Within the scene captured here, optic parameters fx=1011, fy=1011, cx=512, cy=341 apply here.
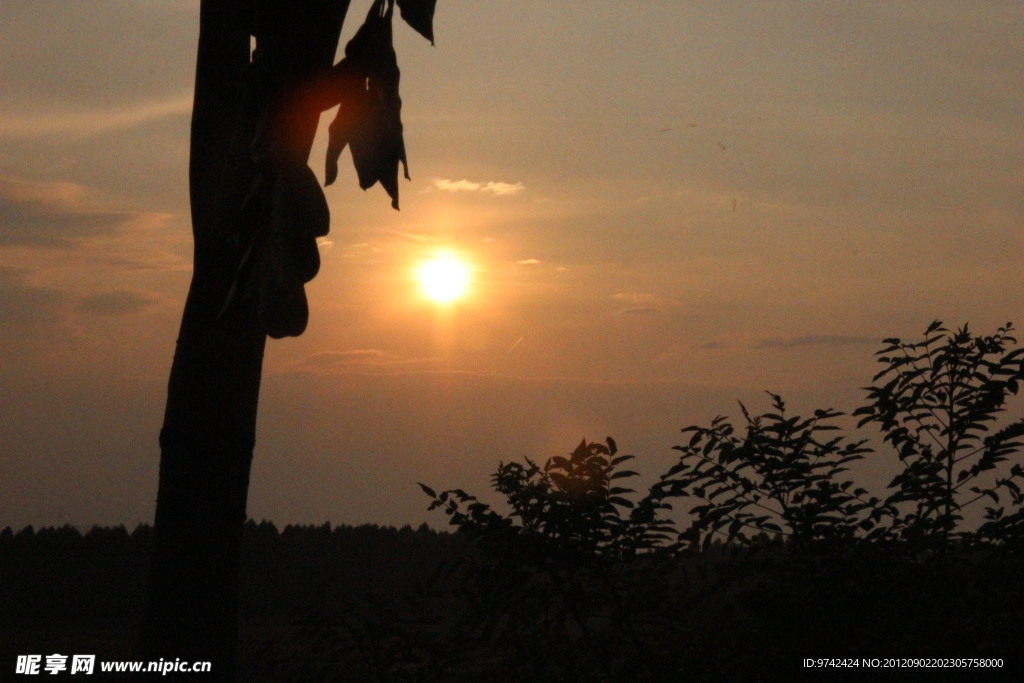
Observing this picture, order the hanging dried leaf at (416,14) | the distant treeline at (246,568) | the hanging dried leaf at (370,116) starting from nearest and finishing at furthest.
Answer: the hanging dried leaf at (370,116), the hanging dried leaf at (416,14), the distant treeline at (246,568)

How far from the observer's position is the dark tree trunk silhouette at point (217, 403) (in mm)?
4785

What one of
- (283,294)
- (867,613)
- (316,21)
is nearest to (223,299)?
(283,294)

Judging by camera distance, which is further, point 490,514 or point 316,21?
point 490,514

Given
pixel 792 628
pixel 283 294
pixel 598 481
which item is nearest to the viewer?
pixel 283 294

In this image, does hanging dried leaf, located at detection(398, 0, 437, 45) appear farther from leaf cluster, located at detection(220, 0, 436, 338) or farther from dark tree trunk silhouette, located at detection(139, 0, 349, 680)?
dark tree trunk silhouette, located at detection(139, 0, 349, 680)

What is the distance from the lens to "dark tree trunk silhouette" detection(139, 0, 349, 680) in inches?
188

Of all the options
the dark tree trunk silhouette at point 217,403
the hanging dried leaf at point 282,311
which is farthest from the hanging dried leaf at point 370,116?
the hanging dried leaf at point 282,311

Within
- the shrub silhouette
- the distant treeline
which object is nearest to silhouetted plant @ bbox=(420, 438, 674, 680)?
the shrub silhouette

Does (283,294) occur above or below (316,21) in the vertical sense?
below

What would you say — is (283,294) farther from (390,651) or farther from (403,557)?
(403,557)

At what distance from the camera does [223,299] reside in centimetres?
500

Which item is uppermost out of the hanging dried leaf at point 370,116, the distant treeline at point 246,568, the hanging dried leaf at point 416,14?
the distant treeline at point 246,568

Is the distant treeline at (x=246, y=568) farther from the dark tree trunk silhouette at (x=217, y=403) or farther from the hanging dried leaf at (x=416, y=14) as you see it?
the hanging dried leaf at (x=416, y=14)

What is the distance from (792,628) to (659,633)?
1.01 meters
